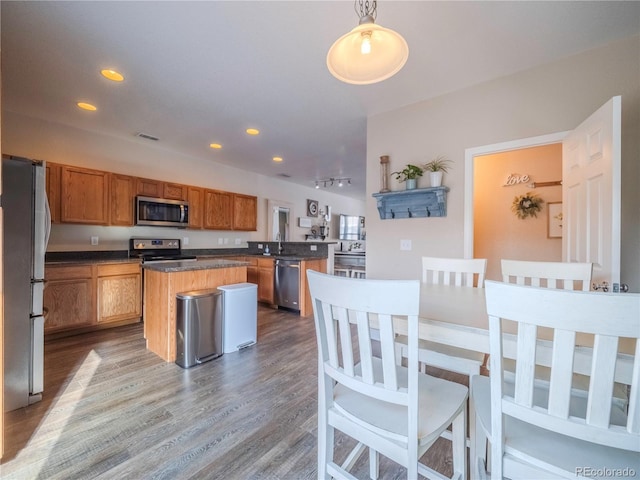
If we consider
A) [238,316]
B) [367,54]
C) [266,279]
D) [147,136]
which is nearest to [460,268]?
[367,54]

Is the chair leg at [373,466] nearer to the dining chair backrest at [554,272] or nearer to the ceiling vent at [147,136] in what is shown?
the dining chair backrest at [554,272]

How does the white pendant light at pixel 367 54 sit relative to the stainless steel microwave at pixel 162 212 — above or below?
above

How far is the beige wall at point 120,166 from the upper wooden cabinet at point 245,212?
0.27m

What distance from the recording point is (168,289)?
2512 mm

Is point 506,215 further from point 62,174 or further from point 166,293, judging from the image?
point 62,174

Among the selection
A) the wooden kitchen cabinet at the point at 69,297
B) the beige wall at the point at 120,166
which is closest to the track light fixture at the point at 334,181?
the beige wall at the point at 120,166

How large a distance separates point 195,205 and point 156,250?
37.4 inches

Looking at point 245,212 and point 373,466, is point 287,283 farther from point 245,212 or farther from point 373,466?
point 373,466

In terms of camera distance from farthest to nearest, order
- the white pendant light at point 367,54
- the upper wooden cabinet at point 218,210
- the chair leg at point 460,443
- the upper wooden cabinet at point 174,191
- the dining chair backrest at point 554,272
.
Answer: the upper wooden cabinet at point 218,210, the upper wooden cabinet at point 174,191, the dining chair backrest at point 554,272, the white pendant light at point 367,54, the chair leg at point 460,443

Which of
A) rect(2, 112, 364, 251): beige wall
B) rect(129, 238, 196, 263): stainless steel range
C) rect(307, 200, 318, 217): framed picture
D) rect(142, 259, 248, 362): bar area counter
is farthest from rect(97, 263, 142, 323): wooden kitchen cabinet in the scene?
rect(307, 200, 318, 217): framed picture

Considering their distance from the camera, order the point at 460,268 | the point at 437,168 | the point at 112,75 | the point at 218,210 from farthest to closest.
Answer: the point at 218,210, the point at 437,168, the point at 112,75, the point at 460,268

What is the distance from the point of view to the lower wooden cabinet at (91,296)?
2971 millimetres

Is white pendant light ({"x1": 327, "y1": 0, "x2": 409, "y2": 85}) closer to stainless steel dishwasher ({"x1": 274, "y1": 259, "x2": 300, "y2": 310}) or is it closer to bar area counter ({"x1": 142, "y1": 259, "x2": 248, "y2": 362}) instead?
bar area counter ({"x1": 142, "y1": 259, "x2": 248, "y2": 362})

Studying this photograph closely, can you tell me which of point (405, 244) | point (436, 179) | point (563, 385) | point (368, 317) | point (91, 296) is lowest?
point (91, 296)
